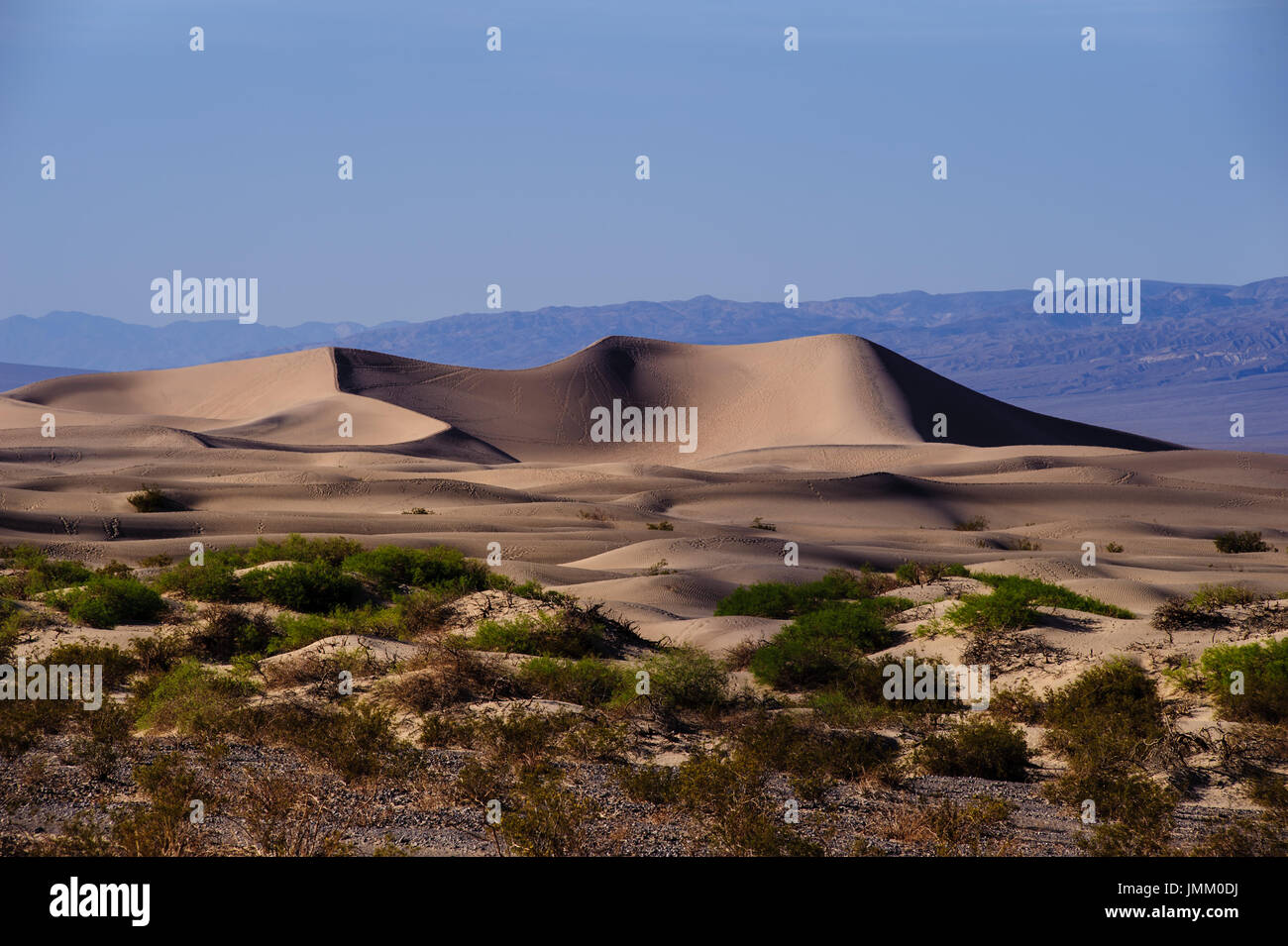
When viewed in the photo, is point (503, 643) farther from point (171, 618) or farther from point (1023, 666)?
point (1023, 666)

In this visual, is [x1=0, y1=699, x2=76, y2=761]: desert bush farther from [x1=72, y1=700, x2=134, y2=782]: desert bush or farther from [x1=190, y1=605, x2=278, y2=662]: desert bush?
[x1=190, y1=605, x2=278, y2=662]: desert bush

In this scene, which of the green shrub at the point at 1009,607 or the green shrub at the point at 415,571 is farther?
the green shrub at the point at 415,571

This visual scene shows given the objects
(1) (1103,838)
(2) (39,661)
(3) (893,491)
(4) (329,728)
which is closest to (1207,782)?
(1) (1103,838)

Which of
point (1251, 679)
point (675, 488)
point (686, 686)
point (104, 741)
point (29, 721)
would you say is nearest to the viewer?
point (104, 741)

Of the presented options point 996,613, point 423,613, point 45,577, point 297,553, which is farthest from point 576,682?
point 45,577

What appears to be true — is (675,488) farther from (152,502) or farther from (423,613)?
(423,613)

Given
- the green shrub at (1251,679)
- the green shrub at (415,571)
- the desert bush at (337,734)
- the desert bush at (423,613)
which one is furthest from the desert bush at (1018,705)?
the green shrub at (415,571)

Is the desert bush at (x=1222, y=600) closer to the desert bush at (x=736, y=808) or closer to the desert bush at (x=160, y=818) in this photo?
the desert bush at (x=736, y=808)
